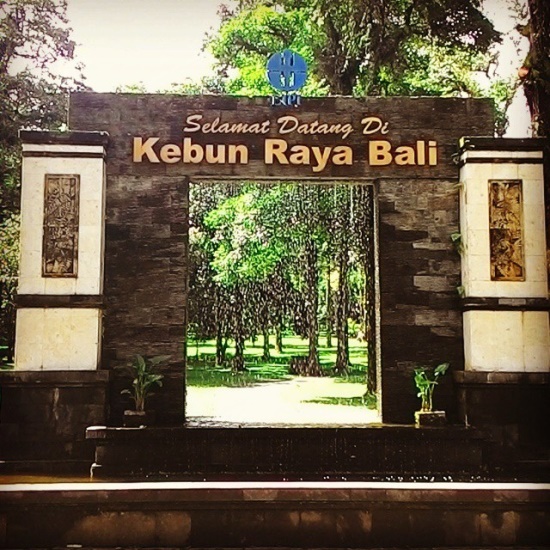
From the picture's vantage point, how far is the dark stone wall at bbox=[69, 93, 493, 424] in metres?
7.98

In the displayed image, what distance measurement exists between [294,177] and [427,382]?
284cm

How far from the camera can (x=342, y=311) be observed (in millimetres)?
14555

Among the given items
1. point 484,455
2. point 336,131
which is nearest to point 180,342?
point 336,131

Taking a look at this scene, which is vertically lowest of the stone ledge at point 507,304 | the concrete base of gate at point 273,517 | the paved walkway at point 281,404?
the concrete base of gate at point 273,517

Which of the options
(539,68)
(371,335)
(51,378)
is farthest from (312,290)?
(539,68)

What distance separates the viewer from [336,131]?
8.14 m

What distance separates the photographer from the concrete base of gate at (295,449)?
7.00 meters

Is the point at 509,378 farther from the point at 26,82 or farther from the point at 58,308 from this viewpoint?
the point at 26,82

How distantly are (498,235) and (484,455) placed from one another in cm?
250

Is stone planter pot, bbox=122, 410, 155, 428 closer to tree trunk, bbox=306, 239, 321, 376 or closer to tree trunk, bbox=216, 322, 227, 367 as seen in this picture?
tree trunk, bbox=306, 239, 321, 376

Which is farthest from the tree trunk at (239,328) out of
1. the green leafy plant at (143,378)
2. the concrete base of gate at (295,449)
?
the concrete base of gate at (295,449)

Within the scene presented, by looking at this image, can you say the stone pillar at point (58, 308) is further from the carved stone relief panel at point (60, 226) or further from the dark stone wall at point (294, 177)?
the dark stone wall at point (294, 177)

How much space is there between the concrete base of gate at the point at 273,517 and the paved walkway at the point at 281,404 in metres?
2.41

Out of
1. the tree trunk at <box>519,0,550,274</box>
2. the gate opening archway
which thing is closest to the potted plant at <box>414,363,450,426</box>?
the gate opening archway
